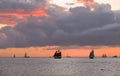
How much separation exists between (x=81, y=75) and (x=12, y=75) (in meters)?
30.8

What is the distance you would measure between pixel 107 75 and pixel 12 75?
42.1m

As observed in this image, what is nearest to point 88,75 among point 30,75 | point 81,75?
point 81,75

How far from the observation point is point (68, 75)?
156625 millimetres

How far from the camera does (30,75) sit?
15488 cm

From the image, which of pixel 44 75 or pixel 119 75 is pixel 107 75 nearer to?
pixel 119 75

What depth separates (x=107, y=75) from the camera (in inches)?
6225

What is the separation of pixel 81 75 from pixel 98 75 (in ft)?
25.0

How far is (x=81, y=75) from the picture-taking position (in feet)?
519

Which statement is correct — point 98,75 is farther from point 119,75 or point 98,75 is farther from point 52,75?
point 52,75

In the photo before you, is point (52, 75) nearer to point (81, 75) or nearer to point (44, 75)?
point (44, 75)

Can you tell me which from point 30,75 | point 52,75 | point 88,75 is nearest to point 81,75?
point 88,75

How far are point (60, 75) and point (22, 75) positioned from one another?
55.5 ft

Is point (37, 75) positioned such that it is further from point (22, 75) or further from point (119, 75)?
point (119, 75)

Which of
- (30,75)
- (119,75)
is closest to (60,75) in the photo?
(30,75)
